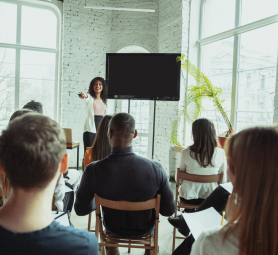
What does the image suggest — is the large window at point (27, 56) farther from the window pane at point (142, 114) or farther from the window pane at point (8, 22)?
the window pane at point (142, 114)

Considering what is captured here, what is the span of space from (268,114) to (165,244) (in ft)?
7.22

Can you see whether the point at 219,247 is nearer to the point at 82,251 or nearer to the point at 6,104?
the point at 82,251

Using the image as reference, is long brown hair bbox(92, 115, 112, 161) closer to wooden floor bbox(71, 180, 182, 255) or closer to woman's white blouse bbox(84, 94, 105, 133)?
wooden floor bbox(71, 180, 182, 255)

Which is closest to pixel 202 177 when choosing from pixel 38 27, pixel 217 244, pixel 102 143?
pixel 102 143

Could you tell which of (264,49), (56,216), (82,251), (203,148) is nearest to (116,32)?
(264,49)

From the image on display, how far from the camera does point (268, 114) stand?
12.1ft

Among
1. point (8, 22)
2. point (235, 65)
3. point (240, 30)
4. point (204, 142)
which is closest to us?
point (204, 142)

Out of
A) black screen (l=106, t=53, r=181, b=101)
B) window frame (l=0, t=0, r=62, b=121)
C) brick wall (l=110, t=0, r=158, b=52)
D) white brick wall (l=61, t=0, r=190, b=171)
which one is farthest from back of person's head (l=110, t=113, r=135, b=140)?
window frame (l=0, t=0, r=62, b=121)

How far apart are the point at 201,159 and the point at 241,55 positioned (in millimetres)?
2357

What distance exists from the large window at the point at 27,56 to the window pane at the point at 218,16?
3142 mm

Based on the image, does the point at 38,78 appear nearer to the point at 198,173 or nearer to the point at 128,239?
the point at 198,173

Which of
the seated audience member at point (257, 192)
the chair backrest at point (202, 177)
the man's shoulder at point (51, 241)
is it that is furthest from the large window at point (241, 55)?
the man's shoulder at point (51, 241)

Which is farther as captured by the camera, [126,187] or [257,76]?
[257,76]

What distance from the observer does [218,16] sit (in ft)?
15.7
